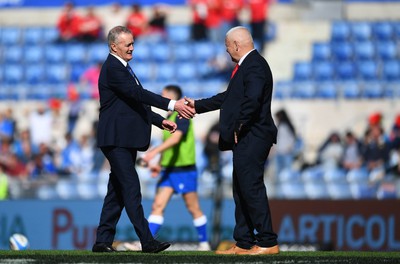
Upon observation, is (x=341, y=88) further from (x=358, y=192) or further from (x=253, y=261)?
(x=253, y=261)

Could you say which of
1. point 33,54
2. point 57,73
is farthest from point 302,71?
Result: point 33,54

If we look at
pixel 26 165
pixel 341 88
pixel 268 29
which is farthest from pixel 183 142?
pixel 268 29

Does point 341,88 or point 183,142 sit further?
point 341,88

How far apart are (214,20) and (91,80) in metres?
2.89

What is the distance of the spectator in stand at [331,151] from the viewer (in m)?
17.5

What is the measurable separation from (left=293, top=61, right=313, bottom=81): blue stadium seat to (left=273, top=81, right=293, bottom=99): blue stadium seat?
503 mm

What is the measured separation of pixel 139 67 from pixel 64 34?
2.21 meters

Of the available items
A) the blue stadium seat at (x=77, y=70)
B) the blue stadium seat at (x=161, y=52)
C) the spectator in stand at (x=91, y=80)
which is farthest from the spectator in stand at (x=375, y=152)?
the blue stadium seat at (x=77, y=70)

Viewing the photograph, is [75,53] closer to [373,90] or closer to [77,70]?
[77,70]

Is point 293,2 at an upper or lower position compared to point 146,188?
upper

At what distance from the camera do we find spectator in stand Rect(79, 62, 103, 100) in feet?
68.9

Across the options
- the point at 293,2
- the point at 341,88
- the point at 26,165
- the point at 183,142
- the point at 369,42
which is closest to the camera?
the point at 183,142

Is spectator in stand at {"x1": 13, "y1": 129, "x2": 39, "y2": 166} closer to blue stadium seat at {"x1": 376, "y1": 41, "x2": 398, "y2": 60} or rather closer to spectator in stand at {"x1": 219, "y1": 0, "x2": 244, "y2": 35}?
spectator in stand at {"x1": 219, "y1": 0, "x2": 244, "y2": 35}

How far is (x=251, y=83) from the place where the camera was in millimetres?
8969
